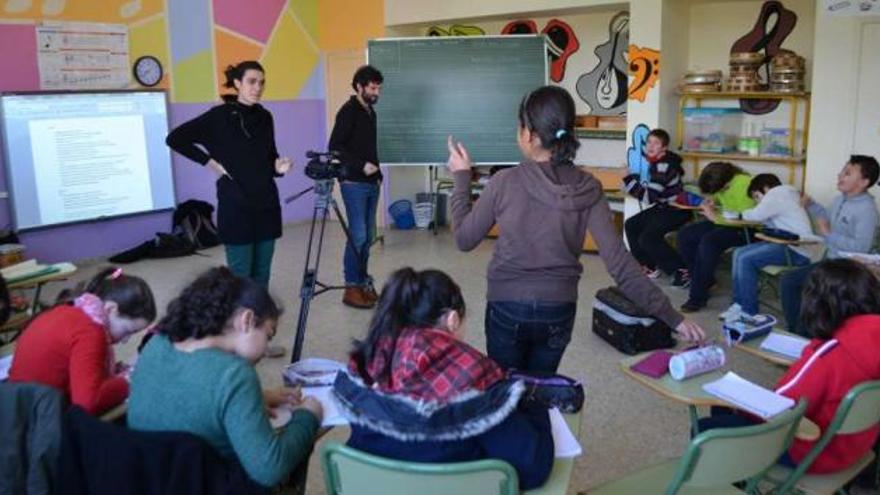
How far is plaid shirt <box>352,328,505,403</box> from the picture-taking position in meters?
1.57

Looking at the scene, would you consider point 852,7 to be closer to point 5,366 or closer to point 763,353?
point 763,353

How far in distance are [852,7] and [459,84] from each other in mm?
2660

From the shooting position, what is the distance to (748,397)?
211 centimetres

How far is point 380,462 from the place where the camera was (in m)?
1.54

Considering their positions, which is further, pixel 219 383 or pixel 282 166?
pixel 282 166

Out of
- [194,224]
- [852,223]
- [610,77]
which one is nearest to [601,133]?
[610,77]

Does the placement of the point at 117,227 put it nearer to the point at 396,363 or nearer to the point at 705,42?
the point at 705,42

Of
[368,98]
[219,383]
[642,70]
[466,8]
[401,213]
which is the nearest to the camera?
[219,383]

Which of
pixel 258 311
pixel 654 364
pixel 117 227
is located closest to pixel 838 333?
pixel 654 364

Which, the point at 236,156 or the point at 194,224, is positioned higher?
the point at 236,156

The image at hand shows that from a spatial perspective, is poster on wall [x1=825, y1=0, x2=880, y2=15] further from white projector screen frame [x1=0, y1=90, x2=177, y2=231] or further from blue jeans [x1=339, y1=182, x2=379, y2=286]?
white projector screen frame [x1=0, y1=90, x2=177, y2=231]

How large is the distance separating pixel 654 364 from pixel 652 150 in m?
3.74

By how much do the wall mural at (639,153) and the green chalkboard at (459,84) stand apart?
914 millimetres

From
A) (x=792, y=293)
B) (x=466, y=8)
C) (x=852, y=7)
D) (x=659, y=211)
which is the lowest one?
(x=792, y=293)
